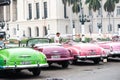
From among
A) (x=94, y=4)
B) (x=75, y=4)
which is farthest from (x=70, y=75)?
(x=75, y=4)

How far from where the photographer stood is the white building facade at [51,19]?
80188 mm

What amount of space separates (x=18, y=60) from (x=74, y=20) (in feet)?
225

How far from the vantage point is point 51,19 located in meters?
81.7

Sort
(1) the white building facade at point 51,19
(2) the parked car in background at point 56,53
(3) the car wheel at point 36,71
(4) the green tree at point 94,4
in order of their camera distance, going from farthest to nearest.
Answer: (1) the white building facade at point 51,19, (4) the green tree at point 94,4, (2) the parked car in background at point 56,53, (3) the car wheel at point 36,71

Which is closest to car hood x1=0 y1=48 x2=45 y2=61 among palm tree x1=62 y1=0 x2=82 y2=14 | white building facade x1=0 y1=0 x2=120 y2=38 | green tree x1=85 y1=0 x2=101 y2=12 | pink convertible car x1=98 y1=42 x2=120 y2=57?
pink convertible car x1=98 y1=42 x2=120 y2=57

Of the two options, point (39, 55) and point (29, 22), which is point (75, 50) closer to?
point (39, 55)

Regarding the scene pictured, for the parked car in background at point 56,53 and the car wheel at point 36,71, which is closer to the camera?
the car wheel at point 36,71

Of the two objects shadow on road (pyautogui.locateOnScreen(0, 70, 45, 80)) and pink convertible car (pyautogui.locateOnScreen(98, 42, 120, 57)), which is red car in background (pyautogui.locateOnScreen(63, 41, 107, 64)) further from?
shadow on road (pyautogui.locateOnScreen(0, 70, 45, 80))

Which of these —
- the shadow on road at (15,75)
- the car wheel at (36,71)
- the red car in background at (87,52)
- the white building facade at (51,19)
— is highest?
the white building facade at (51,19)

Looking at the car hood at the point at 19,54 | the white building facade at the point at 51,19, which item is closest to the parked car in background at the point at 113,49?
the car hood at the point at 19,54

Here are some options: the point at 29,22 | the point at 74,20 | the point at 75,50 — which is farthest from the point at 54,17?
the point at 75,50

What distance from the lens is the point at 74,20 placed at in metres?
82.6

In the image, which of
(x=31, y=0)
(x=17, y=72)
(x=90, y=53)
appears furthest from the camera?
(x=31, y=0)

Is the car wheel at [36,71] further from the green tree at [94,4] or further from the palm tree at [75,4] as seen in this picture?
the palm tree at [75,4]
